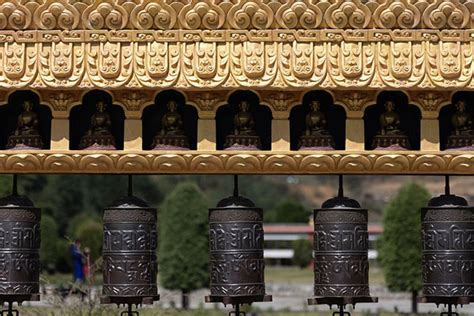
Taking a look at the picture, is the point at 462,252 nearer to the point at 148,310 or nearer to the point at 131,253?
the point at 131,253

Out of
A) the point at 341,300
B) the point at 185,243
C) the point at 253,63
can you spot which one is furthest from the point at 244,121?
the point at 185,243

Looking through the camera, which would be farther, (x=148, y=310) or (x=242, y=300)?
(x=148, y=310)

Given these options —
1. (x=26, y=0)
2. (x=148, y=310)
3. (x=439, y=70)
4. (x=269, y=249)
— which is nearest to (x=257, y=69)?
(x=439, y=70)

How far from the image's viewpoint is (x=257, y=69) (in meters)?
4.68

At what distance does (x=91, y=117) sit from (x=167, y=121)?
1.30ft

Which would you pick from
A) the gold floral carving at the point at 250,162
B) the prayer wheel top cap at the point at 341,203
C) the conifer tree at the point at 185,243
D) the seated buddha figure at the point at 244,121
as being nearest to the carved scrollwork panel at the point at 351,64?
the gold floral carving at the point at 250,162

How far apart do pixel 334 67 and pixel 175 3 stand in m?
0.82

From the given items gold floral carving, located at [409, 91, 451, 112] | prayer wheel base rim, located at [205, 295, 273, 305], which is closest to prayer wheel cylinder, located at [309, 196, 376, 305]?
prayer wheel base rim, located at [205, 295, 273, 305]

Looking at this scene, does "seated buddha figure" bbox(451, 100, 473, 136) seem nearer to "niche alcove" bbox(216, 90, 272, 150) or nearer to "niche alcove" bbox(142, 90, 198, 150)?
"niche alcove" bbox(216, 90, 272, 150)

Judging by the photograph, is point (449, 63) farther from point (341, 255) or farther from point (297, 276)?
point (297, 276)

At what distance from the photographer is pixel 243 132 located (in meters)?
4.88

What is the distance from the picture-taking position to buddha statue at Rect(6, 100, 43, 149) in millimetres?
4887

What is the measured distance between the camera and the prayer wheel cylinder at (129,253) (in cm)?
489

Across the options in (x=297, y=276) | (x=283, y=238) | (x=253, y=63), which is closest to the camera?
(x=253, y=63)
